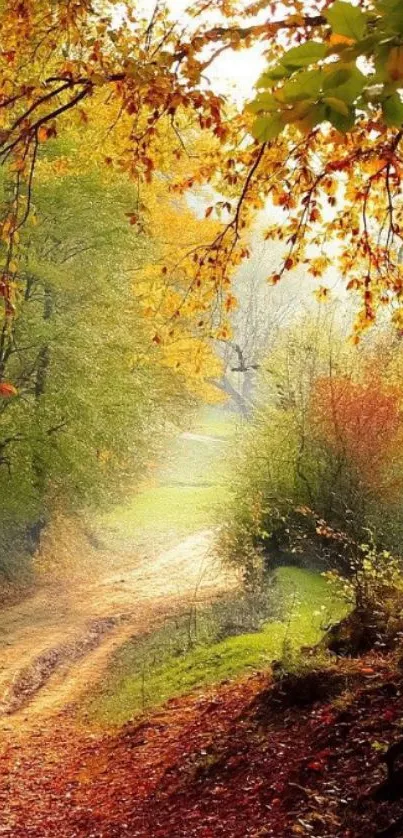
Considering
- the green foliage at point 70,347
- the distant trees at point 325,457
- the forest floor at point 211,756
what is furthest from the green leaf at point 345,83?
the green foliage at point 70,347

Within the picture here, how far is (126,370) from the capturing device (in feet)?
48.9

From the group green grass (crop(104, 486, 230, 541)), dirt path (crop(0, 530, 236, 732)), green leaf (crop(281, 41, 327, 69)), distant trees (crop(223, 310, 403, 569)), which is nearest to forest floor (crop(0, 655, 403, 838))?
dirt path (crop(0, 530, 236, 732))

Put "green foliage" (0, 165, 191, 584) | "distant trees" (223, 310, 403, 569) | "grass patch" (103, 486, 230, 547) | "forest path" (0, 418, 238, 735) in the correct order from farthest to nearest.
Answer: "grass patch" (103, 486, 230, 547)
"green foliage" (0, 165, 191, 584)
"distant trees" (223, 310, 403, 569)
"forest path" (0, 418, 238, 735)

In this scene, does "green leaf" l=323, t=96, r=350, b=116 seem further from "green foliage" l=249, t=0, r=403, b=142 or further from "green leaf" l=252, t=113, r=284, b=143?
"green leaf" l=252, t=113, r=284, b=143

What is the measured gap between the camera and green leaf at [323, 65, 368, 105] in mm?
1111

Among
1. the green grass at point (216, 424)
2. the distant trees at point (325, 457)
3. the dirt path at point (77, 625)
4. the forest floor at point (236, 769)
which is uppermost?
the green grass at point (216, 424)

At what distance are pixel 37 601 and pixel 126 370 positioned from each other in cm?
536

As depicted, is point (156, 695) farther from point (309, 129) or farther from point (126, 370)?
point (309, 129)

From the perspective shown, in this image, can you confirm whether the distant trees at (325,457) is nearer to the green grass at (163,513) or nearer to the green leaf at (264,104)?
the green grass at (163,513)

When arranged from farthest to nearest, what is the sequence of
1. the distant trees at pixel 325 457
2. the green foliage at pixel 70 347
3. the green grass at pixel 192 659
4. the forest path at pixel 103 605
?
the green foliage at pixel 70 347
the distant trees at pixel 325 457
the forest path at pixel 103 605
the green grass at pixel 192 659

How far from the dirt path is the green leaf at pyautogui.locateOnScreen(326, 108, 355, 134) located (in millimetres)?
9803

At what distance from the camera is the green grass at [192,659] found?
910cm

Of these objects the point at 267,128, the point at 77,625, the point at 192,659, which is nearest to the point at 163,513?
the point at 77,625

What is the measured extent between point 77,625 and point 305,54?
14.3 m
